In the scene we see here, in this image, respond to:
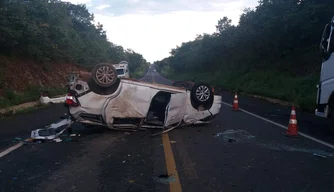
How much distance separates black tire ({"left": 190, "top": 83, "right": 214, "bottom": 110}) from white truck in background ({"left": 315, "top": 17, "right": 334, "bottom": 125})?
320 centimetres

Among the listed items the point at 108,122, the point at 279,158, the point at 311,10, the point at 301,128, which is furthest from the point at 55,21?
the point at 279,158

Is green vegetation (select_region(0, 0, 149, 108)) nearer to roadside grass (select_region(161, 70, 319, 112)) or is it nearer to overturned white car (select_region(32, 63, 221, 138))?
overturned white car (select_region(32, 63, 221, 138))

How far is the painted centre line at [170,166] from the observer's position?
473cm

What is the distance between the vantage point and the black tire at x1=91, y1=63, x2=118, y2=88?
855cm

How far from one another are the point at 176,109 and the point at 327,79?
4.44 metres

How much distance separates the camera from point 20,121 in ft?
38.2

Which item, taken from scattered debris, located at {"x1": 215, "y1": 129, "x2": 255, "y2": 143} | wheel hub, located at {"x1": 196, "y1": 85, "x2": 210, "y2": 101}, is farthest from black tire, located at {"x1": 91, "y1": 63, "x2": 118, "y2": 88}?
scattered debris, located at {"x1": 215, "y1": 129, "x2": 255, "y2": 143}

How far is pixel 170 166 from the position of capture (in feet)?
19.0

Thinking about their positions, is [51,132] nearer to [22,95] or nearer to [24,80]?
[22,95]

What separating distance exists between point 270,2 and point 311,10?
255 inches

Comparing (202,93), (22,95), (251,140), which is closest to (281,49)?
(202,93)

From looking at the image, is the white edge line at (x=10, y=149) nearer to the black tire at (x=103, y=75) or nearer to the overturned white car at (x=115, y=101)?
the overturned white car at (x=115, y=101)

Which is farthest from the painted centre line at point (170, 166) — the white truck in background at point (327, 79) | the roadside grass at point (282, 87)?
the roadside grass at point (282, 87)

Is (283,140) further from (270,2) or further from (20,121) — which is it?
(270,2)
